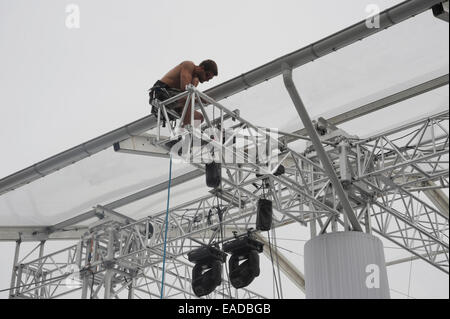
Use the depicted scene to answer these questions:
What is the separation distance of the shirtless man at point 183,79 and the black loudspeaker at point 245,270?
1708 mm

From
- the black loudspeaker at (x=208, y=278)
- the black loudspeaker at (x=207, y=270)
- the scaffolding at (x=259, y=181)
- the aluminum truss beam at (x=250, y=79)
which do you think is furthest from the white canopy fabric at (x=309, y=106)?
the black loudspeaker at (x=208, y=278)

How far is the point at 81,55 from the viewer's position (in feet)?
32.2

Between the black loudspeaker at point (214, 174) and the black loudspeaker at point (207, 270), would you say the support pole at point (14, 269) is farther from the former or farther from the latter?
the black loudspeaker at point (214, 174)

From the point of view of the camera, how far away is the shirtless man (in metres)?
6.90

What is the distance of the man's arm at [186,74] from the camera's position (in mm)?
6855

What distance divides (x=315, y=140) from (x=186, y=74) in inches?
57.0

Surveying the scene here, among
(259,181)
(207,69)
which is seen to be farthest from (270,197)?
(207,69)

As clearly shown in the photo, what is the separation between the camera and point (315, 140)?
6641 mm

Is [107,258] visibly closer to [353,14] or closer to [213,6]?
[213,6]

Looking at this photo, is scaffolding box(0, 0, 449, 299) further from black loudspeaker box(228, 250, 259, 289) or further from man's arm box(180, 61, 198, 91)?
black loudspeaker box(228, 250, 259, 289)
